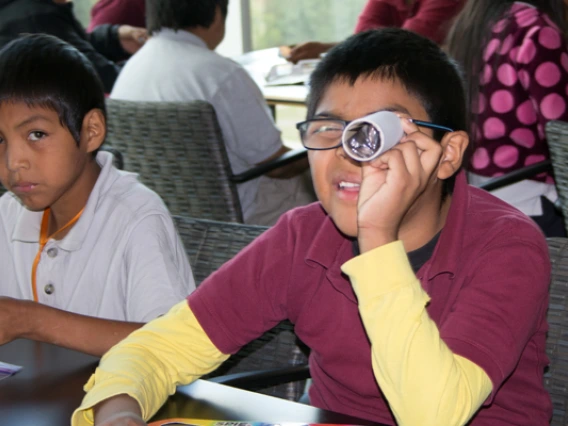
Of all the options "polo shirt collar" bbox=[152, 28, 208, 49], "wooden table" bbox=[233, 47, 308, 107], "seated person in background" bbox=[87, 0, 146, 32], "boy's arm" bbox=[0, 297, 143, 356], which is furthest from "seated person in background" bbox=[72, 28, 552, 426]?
"seated person in background" bbox=[87, 0, 146, 32]

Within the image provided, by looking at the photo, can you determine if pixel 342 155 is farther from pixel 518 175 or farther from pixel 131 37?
pixel 131 37

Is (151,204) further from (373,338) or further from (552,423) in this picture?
(552,423)

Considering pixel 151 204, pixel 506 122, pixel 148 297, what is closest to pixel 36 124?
pixel 151 204

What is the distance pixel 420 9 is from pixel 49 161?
3160 mm

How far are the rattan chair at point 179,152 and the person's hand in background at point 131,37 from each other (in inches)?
86.3

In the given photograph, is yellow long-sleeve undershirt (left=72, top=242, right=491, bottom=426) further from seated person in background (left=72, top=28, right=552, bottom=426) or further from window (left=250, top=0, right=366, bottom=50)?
window (left=250, top=0, right=366, bottom=50)

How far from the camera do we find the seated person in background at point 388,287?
3.72 ft

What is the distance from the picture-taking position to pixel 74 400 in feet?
3.94

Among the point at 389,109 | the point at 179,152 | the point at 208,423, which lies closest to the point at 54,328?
the point at 208,423

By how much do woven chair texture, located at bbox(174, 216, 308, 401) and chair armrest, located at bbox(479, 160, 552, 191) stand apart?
1.14 meters

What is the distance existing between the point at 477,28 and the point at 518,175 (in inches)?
19.8

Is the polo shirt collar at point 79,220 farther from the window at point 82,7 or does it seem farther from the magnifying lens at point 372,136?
the window at point 82,7

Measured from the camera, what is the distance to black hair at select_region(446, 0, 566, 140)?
108 inches

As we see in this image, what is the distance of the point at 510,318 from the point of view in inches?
47.1
